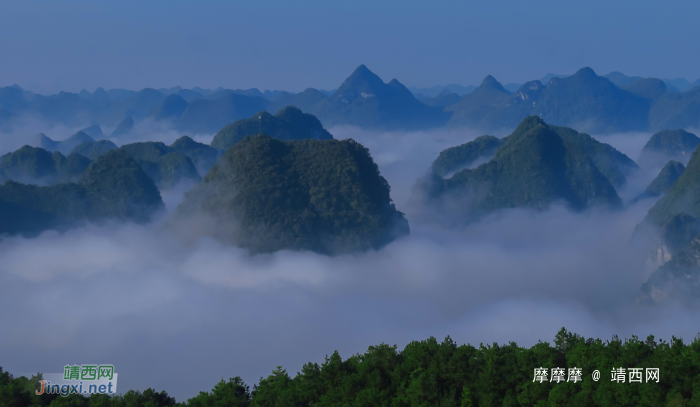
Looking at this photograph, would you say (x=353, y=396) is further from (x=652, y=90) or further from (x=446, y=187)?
(x=652, y=90)

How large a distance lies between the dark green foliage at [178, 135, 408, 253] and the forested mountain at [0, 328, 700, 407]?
2286cm

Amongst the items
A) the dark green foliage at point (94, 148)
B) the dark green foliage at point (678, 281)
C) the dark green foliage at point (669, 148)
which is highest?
the dark green foliage at point (669, 148)

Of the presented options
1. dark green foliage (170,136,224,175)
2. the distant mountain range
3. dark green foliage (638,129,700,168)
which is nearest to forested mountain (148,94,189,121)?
→ the distant mountain range

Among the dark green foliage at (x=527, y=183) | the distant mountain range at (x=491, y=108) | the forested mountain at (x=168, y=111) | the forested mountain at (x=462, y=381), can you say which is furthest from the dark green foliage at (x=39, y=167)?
the forested mountain at (x=168, y=111)

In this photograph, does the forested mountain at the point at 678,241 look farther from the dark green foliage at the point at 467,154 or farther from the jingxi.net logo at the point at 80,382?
the jingxi.net logo at the point at 80,382

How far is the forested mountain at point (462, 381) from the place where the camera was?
48.8ft

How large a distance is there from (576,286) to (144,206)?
123ft

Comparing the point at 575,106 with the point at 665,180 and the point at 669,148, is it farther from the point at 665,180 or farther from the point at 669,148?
the point at 665,180

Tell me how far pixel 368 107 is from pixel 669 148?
81.5 meters

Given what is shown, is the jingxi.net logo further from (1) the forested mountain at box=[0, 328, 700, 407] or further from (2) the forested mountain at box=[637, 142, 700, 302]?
(2) the forested mountain at box=[637, 142, 700, 302]

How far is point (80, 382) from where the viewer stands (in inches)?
706

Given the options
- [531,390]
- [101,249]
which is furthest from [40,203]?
[531,390]

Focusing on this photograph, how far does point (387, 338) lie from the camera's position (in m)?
36.2

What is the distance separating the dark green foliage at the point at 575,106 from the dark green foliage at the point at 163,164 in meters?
105
